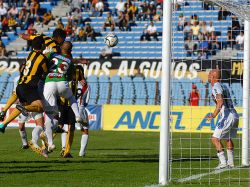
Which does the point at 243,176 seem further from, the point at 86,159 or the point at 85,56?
the point at 85,56

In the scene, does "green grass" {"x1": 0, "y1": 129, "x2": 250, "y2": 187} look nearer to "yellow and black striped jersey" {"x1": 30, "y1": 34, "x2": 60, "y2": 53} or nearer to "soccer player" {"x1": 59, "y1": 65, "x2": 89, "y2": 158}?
"soccer player" {"x1": 59, "y1": 65, "x2": 89, "y2": 158}

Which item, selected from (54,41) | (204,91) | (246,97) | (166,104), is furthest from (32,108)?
(204,91)

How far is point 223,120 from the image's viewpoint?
14.5 m

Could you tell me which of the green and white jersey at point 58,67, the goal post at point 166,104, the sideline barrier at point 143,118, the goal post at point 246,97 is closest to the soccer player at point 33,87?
the green and white jersey at point 58,67

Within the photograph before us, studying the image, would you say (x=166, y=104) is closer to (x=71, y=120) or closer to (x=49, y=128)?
(x=49, y=128)

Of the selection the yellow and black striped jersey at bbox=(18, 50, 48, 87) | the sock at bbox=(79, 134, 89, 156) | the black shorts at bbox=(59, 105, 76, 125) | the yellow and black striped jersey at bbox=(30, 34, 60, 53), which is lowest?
the sock at bbox=(79, 134, 89, 156)

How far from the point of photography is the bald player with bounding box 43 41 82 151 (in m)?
15.1

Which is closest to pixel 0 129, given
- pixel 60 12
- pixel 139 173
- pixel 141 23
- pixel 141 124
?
pixel 139 173

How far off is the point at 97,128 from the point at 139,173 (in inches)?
722

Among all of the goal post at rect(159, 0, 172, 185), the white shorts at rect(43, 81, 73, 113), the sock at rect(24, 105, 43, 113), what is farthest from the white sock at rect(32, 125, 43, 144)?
the goal post at rect(159, 0, 172, 185)

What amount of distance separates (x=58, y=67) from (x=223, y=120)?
335cm

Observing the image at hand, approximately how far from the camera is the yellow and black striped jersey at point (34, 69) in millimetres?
14648

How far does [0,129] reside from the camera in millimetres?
14430

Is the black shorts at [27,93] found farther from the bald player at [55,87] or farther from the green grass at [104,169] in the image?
the green grass at [104,169]
